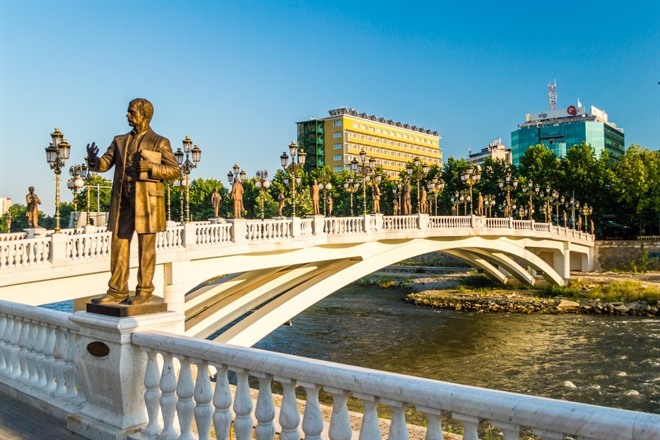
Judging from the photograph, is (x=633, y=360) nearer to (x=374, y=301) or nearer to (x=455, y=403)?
(x=374, y=301)

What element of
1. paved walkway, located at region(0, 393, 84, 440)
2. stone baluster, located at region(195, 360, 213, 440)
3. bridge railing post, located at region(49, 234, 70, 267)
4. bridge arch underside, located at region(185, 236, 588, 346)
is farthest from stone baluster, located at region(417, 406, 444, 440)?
bridge arch underside, located at region(185, 236, 588, 346)

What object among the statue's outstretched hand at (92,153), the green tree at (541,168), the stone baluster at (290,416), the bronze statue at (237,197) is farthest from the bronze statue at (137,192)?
the green tree at (541,168)

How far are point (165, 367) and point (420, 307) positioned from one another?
35561mm

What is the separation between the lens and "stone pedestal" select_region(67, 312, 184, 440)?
472 cm

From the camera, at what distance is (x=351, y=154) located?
99.4m

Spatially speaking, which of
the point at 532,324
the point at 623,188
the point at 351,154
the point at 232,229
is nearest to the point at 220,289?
the point at 232,229

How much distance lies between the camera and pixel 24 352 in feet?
20.4

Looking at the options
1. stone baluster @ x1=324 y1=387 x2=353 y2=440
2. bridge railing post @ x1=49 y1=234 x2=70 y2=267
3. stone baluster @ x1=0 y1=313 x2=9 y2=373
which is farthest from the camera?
bridge railing post @ x1=49 y1=234 x2=70 y2=267

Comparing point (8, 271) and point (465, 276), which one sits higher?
point (8, 271)

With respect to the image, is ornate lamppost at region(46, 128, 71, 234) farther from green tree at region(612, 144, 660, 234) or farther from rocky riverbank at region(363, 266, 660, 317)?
green tree at region(612, 144, 660, 234)

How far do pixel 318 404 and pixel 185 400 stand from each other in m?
1.35

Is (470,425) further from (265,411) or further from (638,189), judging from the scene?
(638,189)

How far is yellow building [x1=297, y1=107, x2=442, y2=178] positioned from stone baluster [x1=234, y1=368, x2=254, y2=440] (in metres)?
92.2

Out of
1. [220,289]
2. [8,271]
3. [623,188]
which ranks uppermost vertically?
[623,188]
